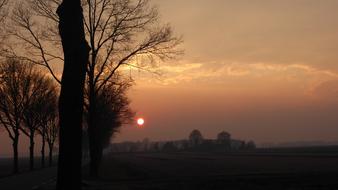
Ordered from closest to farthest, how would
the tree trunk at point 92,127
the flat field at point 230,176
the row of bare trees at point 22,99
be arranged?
the flat field at point 230,176
the tree trunk at point 92,127
the row of bare trees at point 22,99

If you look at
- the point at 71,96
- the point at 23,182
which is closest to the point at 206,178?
the point at 23,182

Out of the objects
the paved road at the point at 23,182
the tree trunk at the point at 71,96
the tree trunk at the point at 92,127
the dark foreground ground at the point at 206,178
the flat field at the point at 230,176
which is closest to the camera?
the tree trunk at the point at 71,96

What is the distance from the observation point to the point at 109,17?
3209 centimetres

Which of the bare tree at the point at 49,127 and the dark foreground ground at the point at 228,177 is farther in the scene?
the bare tree at the point at 49,127

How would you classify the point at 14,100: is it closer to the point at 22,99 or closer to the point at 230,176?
the point at 22,99

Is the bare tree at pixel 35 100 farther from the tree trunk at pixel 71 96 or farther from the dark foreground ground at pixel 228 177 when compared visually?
the tree trunk at pixel 71 96

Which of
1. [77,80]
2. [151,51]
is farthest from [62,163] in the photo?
[151,51]

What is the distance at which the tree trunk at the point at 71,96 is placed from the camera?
9.16 metres

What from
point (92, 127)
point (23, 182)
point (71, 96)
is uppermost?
point (92, 127)

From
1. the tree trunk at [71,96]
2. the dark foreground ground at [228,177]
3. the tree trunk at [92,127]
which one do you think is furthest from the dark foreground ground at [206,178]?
the tree trunk at [71,96]

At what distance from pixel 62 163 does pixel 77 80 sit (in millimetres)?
1527

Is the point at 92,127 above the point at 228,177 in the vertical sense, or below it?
above

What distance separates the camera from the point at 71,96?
9.30m

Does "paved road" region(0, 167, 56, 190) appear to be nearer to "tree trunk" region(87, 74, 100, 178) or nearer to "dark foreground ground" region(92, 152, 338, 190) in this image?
"tree trunk" region(87, 74, 100, 178)
